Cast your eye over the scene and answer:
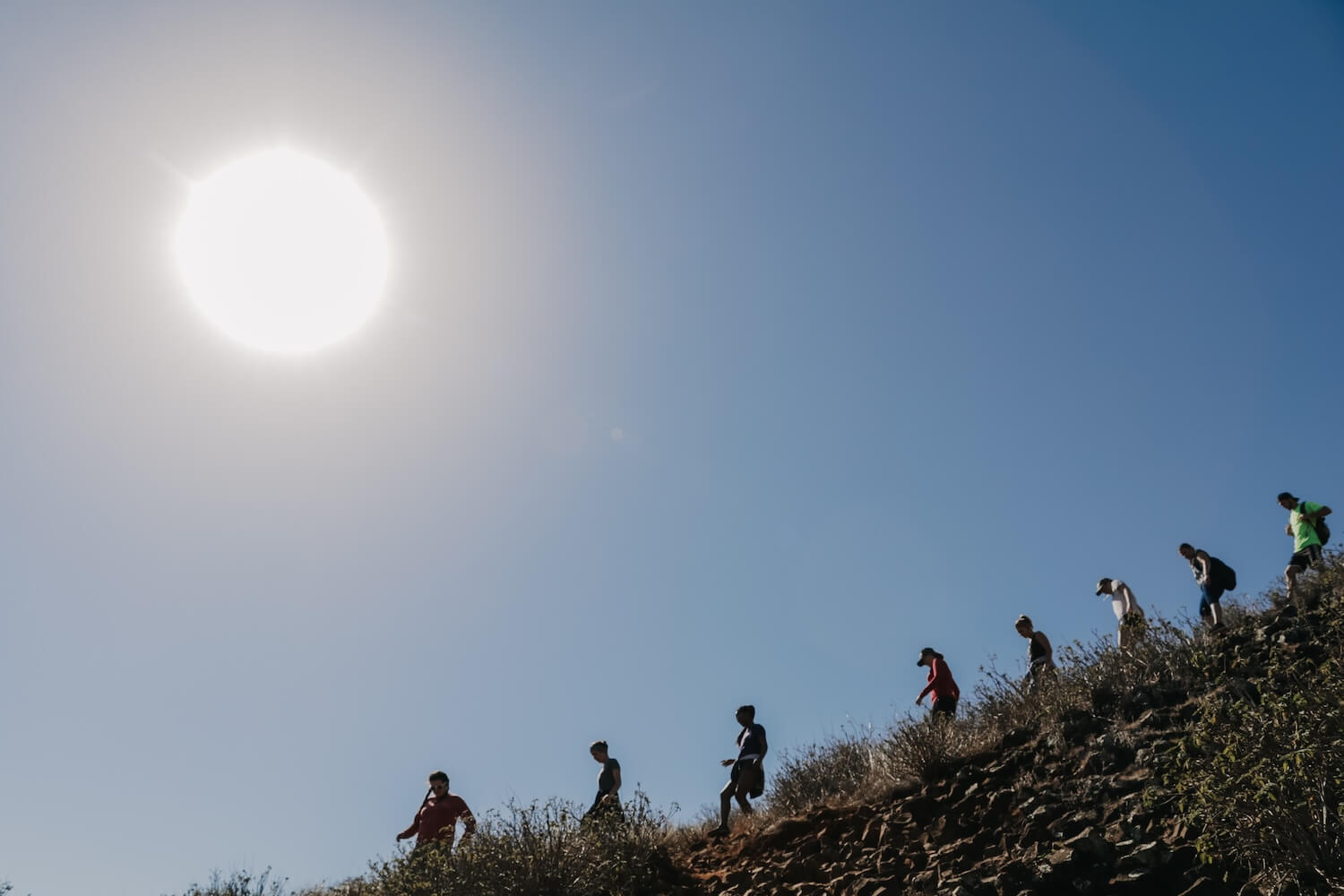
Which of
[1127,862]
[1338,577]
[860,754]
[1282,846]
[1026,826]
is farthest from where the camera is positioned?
[860,754]

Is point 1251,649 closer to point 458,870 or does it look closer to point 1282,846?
point 1282,846

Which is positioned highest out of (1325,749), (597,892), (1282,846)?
(597,892)

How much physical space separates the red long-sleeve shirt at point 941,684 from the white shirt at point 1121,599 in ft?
7.49

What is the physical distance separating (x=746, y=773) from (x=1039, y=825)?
4.05m

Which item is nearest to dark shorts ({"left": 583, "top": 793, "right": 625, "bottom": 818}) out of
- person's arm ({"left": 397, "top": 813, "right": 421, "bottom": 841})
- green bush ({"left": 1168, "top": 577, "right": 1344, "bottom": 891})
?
person's arm ({"left": 397, "top": 813, "right": 421, "bottom": 841})

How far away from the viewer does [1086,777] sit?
240 inches

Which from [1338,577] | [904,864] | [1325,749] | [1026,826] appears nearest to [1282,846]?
[1325,749]

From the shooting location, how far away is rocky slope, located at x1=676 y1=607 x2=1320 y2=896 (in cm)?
506

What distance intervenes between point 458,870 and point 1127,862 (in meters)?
4.91

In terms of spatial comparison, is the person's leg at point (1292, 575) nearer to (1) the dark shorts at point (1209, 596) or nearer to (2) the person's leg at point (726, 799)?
(1) the dark shorts at point (1209, 596)

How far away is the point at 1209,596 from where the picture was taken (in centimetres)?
956

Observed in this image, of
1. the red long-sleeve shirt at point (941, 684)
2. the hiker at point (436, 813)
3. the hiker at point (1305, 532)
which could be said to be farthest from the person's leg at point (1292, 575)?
A: the hiker at point (436, 813)

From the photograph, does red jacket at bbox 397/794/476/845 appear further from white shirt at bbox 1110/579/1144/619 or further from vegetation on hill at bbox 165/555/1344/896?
white shirt at bbox 1110/579/1144/619

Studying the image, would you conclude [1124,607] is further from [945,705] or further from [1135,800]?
[1135,800]
